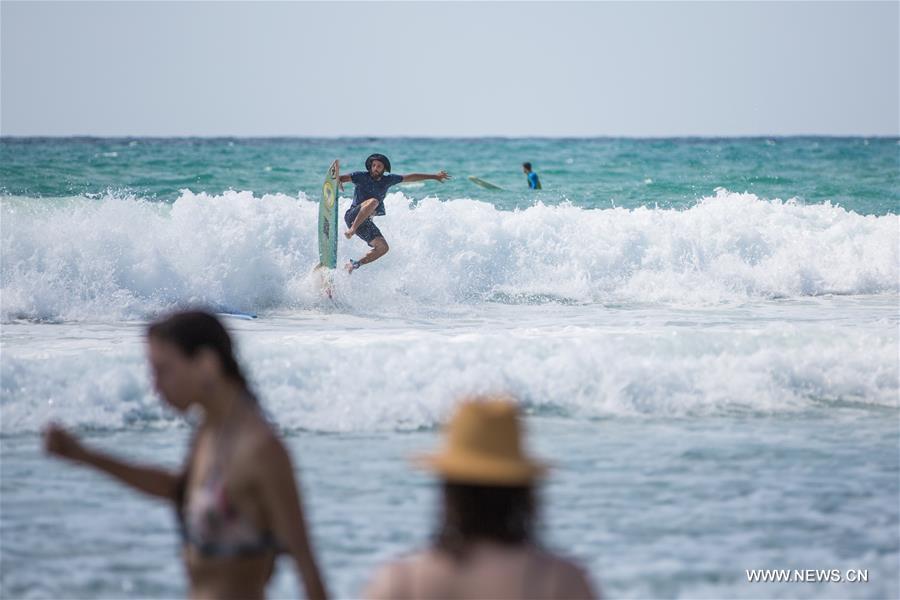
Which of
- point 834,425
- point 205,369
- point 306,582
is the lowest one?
point 834,425

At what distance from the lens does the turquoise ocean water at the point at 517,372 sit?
18.8 feet

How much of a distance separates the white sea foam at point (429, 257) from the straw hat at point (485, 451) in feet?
39.2

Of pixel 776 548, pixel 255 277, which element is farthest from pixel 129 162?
pixel 776 548

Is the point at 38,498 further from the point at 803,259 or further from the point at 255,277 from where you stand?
the point at 803,259

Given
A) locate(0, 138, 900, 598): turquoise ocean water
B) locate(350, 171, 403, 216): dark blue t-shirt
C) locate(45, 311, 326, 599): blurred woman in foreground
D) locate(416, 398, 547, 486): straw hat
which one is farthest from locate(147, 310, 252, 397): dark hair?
locate(350, 171, 403, 216): dark blue t-shirt

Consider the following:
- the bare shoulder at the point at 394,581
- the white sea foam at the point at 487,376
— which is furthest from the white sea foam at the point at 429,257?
the bare shoulder at the point at 394,581

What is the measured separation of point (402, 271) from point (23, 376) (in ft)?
25.0

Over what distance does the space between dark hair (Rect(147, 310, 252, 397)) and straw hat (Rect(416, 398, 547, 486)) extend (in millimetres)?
830

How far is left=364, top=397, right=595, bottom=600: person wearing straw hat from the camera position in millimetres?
2027

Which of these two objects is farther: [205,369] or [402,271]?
[402,271]

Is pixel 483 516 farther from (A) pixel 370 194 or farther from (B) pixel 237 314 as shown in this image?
(B) pixel 237 314

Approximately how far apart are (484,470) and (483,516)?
93 mm

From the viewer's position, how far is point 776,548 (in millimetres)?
Result: 5672

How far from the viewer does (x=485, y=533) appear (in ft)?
6.77
